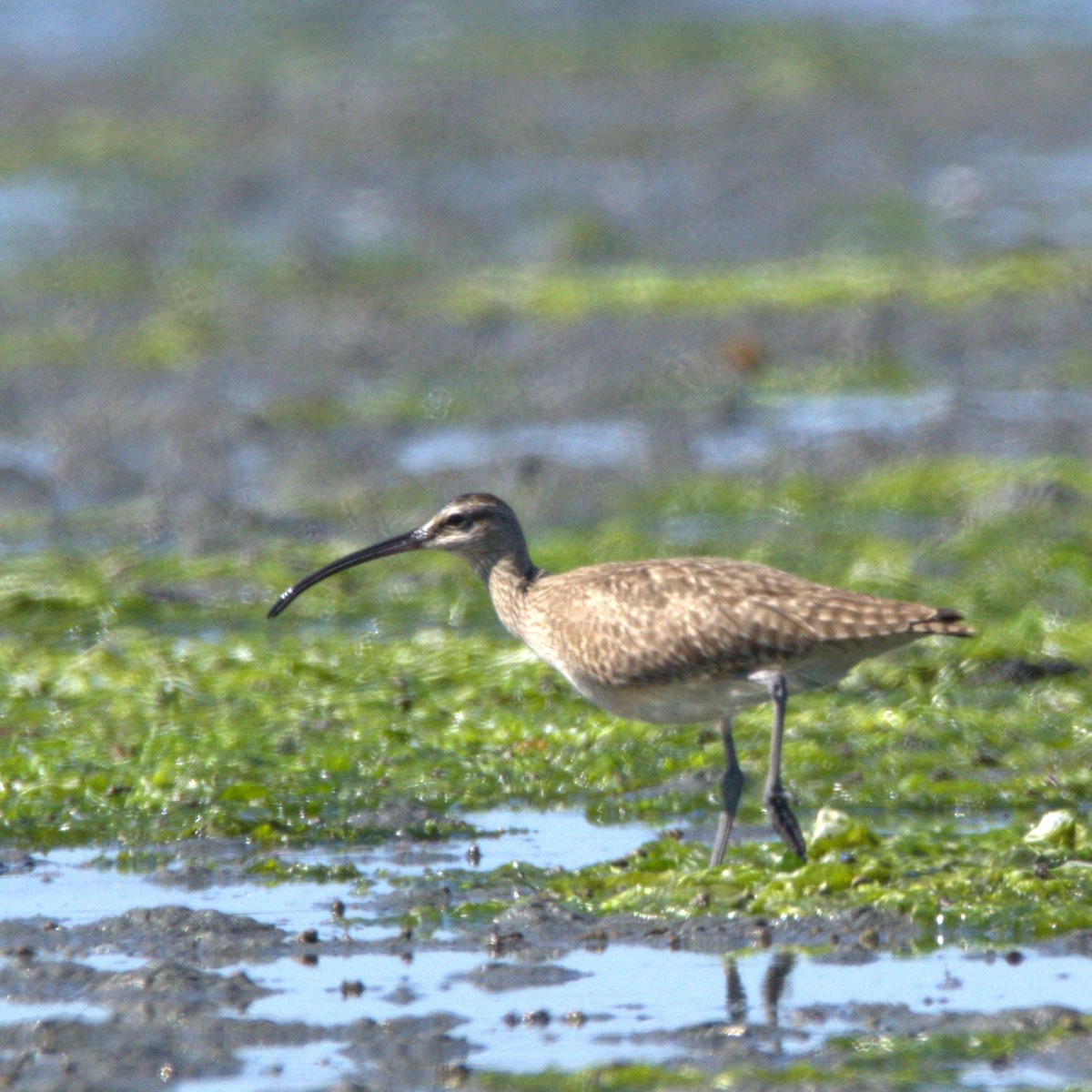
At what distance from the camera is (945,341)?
49.1 ft

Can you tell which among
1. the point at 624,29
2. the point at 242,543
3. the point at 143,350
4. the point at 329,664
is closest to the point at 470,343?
the point at 143,350

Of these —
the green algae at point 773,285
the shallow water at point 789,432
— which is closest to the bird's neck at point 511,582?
the shallow water at point 789,432

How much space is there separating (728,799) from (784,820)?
276 millimetres

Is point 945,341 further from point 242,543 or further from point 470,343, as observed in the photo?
point 242,543

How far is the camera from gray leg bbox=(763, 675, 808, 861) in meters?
6.84

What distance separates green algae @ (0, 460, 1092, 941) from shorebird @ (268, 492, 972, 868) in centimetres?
39

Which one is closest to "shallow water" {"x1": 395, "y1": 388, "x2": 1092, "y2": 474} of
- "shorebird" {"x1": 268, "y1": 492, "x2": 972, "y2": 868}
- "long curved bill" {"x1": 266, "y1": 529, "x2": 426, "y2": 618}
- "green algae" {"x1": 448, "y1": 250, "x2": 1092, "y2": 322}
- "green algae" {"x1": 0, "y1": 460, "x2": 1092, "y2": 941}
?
"green algae" {"x1": 0, "y1": 460, "x2": 1092, "y2": 941}

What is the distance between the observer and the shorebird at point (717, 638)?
6.89m

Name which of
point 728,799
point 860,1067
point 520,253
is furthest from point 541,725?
point 520,253

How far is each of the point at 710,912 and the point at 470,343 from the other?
9245mm

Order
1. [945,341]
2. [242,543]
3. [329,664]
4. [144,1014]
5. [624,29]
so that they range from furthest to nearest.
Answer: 1. [624,29]
2. [945,341]
3. [242,543]
4. [329,664]
5. [144,1014]

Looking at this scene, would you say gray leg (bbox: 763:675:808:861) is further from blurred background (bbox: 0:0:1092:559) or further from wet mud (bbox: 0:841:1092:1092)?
blurred background (bbox: 0:0:1092:559)

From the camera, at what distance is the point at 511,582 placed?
789 centimetres

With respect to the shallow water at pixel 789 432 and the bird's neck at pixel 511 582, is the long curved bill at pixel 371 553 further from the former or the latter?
the shallow water at pixel 789 432
